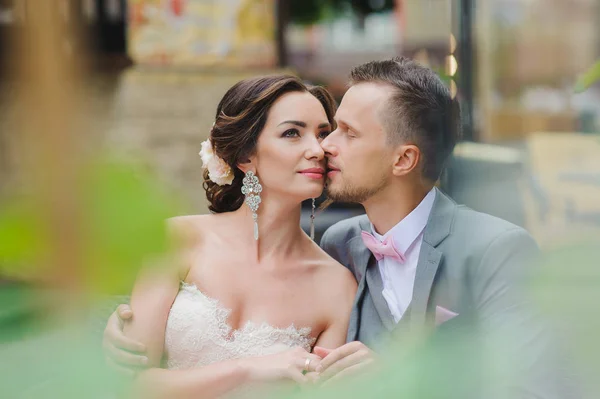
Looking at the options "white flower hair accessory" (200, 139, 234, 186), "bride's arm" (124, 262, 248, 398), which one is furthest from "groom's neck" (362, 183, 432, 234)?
"bride's arm" (124, 262, 248, 398)

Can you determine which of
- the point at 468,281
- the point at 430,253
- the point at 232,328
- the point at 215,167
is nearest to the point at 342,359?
the point at 468,281

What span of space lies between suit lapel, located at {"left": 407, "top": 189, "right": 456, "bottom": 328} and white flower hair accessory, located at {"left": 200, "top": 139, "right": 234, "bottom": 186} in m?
0.50

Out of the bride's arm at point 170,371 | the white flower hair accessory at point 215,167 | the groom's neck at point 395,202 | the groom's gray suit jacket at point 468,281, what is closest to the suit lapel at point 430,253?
the groom's gray suit jacket at point 468,281

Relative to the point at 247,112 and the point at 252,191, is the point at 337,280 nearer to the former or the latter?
the point at 252,191

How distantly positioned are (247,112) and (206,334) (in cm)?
49

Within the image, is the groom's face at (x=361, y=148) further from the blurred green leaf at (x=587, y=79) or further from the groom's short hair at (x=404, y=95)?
the blurred green leaf at (x=587, y=79)

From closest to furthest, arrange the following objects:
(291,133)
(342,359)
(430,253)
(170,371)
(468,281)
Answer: (468,281)
(342,359)
(170,371)
(430,253)
(291,133)

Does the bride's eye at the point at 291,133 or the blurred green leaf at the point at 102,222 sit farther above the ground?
the blurred green leaf at the point at 102,222

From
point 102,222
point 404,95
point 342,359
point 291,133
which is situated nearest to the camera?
point 102,222

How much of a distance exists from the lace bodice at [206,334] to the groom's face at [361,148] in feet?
1.10

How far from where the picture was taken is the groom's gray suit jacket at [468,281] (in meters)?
0.68

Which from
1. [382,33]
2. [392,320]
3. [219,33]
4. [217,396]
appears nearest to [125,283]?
[217,396]

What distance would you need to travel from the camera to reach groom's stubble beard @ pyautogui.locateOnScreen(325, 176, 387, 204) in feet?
5.19

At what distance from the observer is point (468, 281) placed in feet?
3.00
